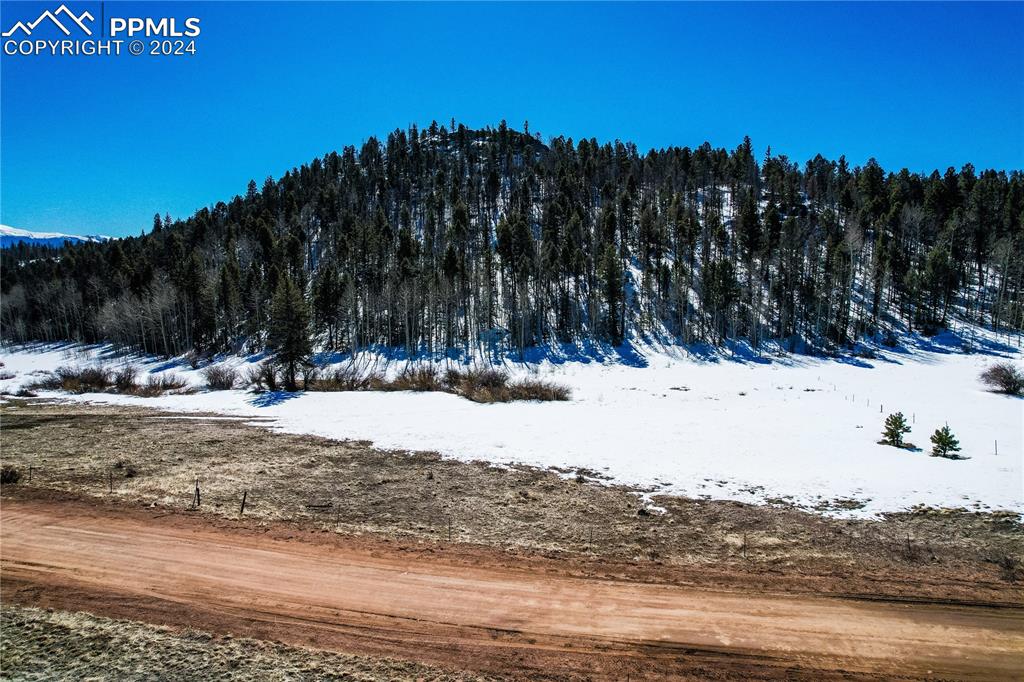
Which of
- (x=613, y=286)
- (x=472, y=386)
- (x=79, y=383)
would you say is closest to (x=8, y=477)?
(x=472, y=386)

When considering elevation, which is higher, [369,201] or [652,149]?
[652,149]

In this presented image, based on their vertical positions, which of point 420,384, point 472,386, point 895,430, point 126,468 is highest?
point 420,384

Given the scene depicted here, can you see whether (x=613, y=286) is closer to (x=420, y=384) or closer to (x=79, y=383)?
(x=420, y=384)

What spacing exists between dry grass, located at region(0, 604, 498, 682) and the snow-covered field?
28.7 ft

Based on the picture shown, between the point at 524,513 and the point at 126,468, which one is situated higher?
the point at 126,468

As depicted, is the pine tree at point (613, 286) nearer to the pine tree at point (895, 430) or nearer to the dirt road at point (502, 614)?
the pine tree at point (895, 430)

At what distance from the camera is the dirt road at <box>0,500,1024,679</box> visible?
19.7 feet

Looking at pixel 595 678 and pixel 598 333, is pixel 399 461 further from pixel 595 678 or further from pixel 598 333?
pixel 598 333

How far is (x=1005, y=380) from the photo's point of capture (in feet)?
111

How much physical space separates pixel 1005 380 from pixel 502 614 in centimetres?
4474

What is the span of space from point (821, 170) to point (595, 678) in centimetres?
12096

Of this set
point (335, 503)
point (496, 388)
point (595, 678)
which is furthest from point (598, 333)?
point (595, 678)

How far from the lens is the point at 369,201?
106688 mm

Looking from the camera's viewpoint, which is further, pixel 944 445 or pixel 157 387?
pixel 157 387
